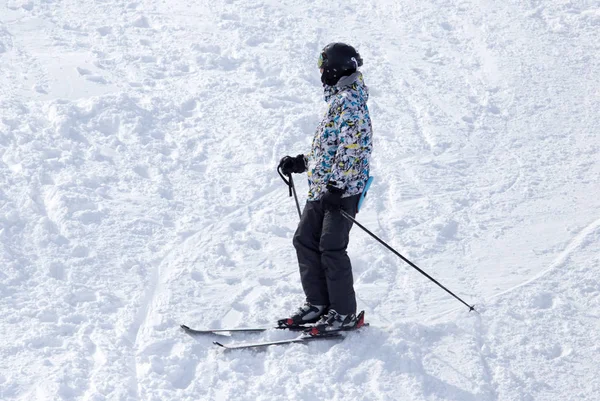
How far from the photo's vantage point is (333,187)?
5340 millimetres

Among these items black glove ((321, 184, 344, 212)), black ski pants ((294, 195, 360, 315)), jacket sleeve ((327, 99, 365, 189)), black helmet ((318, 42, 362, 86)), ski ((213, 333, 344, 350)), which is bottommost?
ski ((213, 333, 344, 350))

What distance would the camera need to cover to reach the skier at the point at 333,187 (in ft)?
17.1

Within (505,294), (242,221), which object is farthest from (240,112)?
(505,294)

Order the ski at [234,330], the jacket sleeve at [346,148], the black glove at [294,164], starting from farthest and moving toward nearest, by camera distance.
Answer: the black glove at [294,164], the ski at [234,330], the jacket sleeve at [346,148]

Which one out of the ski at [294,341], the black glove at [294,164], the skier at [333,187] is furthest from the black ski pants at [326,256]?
the black glove at [294,164]

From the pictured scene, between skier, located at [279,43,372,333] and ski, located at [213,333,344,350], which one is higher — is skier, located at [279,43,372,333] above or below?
above

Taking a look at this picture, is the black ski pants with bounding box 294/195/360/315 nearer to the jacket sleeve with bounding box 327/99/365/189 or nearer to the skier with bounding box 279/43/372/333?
the skier with bounding box 279/43/372/333

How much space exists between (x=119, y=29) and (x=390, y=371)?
23.4ft

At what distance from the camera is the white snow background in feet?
17.7

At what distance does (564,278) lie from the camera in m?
6.48

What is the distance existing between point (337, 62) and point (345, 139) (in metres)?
0.54

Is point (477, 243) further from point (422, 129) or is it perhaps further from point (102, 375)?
point (102, 375)

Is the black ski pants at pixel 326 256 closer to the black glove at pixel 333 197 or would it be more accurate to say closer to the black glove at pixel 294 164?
the black glove at pixel 333 197

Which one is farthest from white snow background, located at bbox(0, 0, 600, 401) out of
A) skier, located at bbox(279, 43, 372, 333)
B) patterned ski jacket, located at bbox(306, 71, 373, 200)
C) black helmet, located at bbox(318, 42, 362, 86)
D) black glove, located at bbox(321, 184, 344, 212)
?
black helmet, located at bbox(318, 42, 362, 86)
